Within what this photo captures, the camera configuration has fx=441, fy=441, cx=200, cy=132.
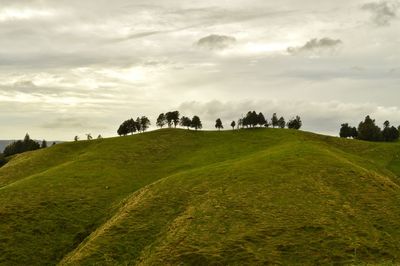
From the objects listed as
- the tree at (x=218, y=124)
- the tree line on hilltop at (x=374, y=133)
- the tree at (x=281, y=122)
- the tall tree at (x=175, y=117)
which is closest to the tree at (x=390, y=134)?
the tree line on hilltop at (x=374, y=133)

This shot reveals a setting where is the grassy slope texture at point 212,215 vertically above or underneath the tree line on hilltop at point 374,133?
underneath

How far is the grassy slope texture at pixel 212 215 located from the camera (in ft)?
155

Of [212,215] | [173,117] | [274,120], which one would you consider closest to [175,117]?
[173,117]

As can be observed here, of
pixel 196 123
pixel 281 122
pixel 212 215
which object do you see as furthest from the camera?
pixel 281 122

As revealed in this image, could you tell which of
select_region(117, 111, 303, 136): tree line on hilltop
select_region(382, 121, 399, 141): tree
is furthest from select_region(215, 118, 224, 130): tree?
select_region(382, 121, 399, 141): tree

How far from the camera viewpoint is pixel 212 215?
55.2 meters

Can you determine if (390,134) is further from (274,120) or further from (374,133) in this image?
(274,120)

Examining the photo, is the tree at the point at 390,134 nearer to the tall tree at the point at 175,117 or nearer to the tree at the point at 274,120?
the tree at the point at 274,120

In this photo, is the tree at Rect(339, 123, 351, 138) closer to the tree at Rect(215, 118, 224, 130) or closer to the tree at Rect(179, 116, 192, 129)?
the tree at Rect(215, 118, 224, 130)

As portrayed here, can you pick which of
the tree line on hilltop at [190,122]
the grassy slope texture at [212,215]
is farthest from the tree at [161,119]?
the grassy slope texture at [212,215]

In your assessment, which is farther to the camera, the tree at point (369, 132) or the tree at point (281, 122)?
the tree at point (281, 122)

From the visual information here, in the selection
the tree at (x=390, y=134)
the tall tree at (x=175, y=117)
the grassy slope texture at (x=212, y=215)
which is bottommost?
the grassy slope texture at (x=212, y=215)

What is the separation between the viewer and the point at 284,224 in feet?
170

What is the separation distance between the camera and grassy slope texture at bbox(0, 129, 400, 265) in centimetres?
4722
